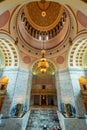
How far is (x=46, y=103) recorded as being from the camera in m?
16.5

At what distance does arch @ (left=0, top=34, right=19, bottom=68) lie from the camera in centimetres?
1392

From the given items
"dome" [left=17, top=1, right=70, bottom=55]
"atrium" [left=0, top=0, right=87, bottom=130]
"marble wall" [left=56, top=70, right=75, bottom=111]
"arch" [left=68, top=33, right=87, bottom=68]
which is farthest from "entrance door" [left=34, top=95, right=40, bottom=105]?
"arch" [left=68, top=33, right=87, bottom=68]

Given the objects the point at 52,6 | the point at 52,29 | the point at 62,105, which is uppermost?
the point at 52,6

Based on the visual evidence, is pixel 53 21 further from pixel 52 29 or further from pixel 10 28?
pixel 10 28

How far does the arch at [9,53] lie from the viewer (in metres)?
13.9

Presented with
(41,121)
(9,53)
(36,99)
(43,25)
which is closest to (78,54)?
(43,25)

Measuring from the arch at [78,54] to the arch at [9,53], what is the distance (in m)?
7.34

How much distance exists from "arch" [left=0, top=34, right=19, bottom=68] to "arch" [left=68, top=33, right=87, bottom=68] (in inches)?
289

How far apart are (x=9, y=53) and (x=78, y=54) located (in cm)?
918

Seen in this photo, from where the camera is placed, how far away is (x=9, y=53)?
1503 centimetres

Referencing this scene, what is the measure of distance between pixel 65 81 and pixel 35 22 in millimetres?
10967

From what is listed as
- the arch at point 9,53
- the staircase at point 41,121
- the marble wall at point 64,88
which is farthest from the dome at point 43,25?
the staircase at point 41,121

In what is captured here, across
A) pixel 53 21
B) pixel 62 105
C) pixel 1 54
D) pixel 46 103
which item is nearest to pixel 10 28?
pixel 1 54

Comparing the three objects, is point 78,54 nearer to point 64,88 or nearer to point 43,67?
point 64,88
